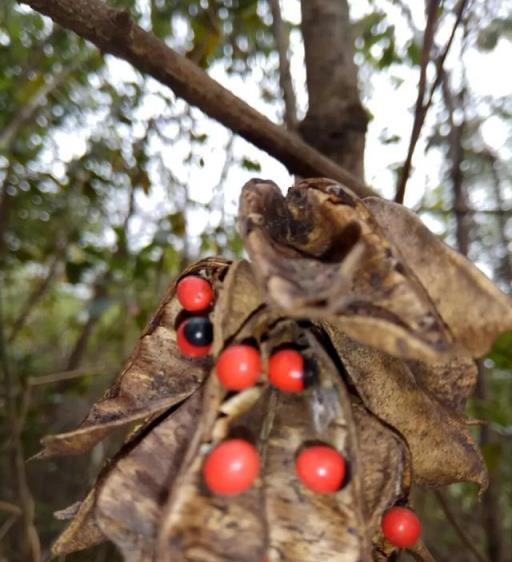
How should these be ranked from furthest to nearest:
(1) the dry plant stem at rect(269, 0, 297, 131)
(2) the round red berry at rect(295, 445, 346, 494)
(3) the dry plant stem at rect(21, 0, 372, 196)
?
(1) the dry plant stem at rect(269, 0, 297, 131), (3) the dry plant stem at rect(21, 0, 372, 196), (2) the round red berry at rect(295, 445, 346, 494)

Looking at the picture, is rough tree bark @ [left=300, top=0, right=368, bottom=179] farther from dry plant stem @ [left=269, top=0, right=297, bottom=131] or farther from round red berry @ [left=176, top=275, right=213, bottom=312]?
round red berry @ [left=176, top=275, right=213, bottom=312]

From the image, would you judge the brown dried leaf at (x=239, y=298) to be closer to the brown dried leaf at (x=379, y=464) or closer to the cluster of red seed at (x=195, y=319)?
the cluster of red seed at (x=195, y=319)

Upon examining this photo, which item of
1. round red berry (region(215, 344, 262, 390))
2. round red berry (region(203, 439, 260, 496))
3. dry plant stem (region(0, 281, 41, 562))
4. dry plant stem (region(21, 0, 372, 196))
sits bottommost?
dry plant stem (region(0, 281, 41, 562))

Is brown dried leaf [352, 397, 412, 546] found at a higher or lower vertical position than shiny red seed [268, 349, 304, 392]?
lower

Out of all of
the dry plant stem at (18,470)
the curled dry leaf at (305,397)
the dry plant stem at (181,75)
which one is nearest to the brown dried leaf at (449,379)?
the curled dry leaf at (305,397)

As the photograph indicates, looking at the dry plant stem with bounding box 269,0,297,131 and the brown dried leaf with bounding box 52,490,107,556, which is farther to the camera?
the dry plant stem with bounding box 269,0,297,131

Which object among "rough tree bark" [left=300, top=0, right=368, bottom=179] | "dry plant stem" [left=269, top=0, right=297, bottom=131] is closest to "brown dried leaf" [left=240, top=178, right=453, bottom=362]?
"rough tree bark" [left=300, top=0, right=368, bottom=179]

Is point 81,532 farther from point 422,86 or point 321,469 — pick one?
point 422,86
